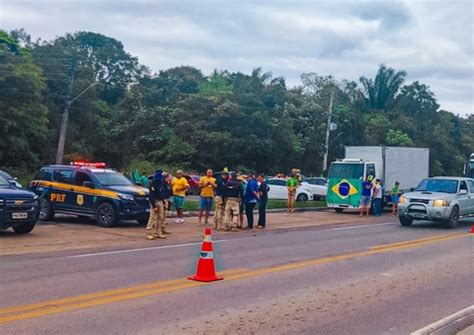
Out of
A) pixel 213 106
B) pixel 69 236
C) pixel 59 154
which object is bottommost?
pixel 69 236

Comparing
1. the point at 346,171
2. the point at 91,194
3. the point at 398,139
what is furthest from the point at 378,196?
the point at 398,139

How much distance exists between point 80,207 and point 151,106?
3832cm

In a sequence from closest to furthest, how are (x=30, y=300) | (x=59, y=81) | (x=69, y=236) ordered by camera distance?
(x=30, y=300), (x=69, y=236), (x=59, y=81)

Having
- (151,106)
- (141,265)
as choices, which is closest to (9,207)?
(141,265)

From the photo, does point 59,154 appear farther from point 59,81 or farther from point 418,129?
point 418,129

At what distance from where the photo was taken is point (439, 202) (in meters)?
21.4

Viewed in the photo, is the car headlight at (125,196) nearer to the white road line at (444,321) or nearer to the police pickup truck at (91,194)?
the police pickup truck at (91,194)

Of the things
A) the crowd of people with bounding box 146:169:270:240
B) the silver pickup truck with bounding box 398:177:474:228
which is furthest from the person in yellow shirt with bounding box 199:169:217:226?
the silver pickup truck with bounding box 398:177:474:228

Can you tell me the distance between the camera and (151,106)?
5725 cm

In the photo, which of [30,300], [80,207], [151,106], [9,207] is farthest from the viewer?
[151,106]

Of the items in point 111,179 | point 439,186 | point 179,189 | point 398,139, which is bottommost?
point 179,189

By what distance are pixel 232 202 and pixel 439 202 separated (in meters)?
7.15

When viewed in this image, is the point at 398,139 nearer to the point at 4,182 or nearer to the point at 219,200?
the point at 219,200

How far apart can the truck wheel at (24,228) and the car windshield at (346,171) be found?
15.2 meters
